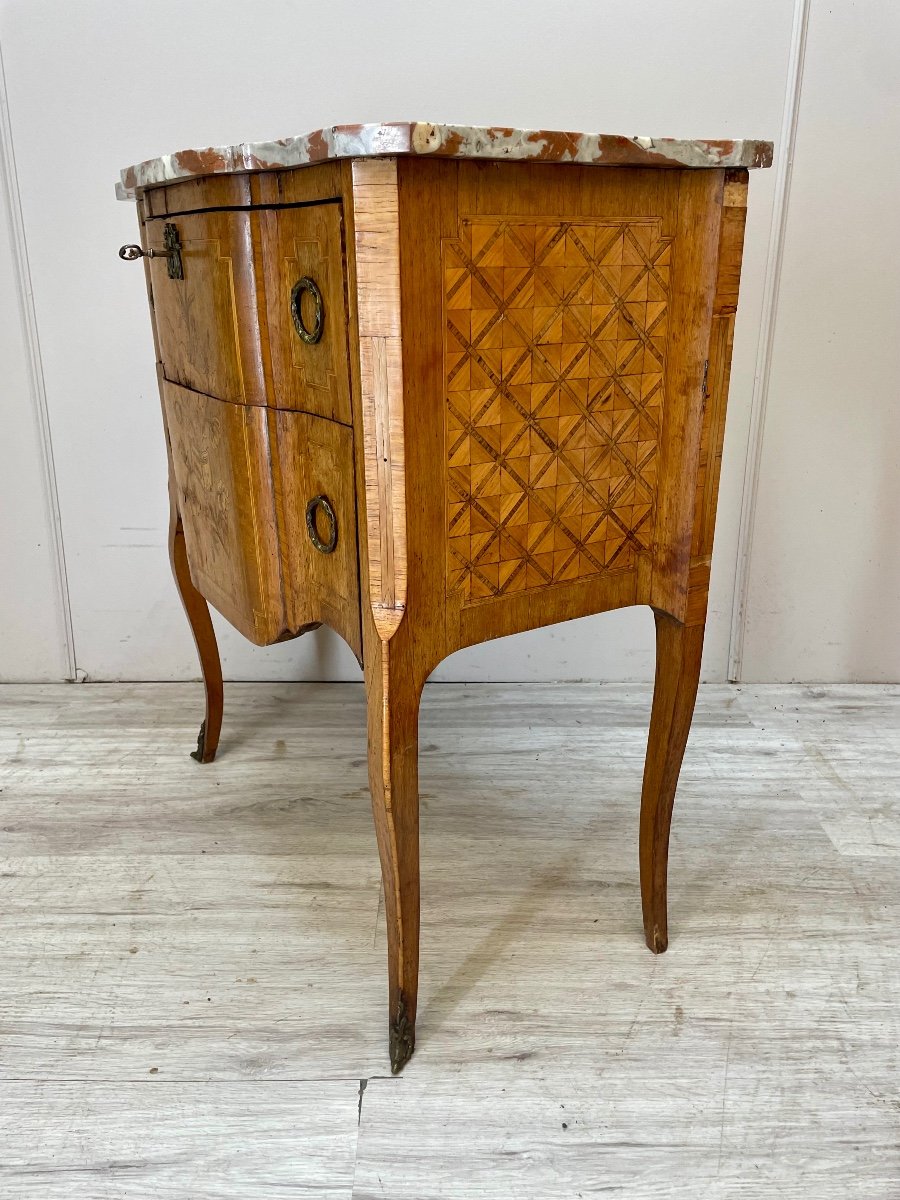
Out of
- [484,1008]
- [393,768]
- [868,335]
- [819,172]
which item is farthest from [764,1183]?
[819,172]

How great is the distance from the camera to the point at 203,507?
130 centimetres

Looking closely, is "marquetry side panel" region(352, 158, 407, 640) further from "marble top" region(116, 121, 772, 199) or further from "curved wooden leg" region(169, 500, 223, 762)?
"curved wooden leg" region(169, 500, 223, 762)

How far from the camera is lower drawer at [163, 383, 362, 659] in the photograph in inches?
40.0

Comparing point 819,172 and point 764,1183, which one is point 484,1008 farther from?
point 819,172

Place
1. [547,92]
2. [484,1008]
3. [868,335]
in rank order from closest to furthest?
[484,1008], [547,92], [868,335]

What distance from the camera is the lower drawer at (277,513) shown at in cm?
102

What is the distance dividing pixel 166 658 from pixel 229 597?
2.90 feet

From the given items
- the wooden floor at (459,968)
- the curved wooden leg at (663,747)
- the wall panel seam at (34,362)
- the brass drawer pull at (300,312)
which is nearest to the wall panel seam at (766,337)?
the wooden floor at (459,968)

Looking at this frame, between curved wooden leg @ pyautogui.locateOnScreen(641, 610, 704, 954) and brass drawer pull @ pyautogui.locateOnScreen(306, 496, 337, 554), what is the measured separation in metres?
0.42

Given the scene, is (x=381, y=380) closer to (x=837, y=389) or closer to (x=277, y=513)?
(x=277, y=513)

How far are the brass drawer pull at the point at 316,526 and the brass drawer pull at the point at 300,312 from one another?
0.17m

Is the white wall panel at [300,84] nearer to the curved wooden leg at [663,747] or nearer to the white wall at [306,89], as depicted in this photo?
the white wall at [306,89]

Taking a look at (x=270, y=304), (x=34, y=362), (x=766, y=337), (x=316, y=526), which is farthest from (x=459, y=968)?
(x=34, y=362)

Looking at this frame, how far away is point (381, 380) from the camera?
2.86 ft
